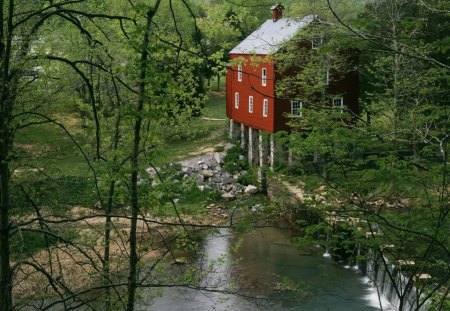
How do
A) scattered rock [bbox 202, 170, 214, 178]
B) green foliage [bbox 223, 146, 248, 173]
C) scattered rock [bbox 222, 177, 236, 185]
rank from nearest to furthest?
scattered rock [bbox 222, 177, 236, 185] < scattered rock [bbox 202, 170, 214, 178] < green foliage [bbox 223, 146, 248, 173]

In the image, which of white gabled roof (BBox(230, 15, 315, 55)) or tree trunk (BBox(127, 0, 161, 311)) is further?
white gabled roof (BBox(230, 15, 315, 55))

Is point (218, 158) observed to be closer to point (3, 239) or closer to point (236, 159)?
point (236, 159)

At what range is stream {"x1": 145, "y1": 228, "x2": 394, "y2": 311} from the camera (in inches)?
611

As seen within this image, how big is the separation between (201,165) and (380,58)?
11.6 m

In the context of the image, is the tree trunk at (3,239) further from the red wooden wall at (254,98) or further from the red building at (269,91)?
the red wooden wall at (254,98)

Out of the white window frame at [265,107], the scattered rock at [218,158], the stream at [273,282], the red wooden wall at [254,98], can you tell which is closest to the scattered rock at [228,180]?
the scattered rock at [218,158]

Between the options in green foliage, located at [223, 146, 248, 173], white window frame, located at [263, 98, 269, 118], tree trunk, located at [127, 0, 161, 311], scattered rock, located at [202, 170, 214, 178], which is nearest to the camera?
tree trunk, located at [127, 0, 161, 311]

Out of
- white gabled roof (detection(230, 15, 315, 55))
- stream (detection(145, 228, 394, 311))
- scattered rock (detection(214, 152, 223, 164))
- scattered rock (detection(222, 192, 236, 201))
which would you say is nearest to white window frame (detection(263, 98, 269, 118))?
white gabled roof (detection(230, 15, 315, 55))

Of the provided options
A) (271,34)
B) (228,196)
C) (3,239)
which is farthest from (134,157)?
(271,34)

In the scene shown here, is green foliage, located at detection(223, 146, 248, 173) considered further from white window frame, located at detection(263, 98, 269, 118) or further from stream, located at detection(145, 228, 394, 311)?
stream, located at detection(145, 228, 394, 311)

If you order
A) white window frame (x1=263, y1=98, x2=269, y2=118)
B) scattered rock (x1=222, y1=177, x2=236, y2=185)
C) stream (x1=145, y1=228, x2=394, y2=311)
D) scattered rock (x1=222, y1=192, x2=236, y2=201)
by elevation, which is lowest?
stream (x1=145, y1=228, x2=394, y2=311)

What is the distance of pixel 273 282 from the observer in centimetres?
1753

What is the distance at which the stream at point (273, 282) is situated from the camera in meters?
15.5

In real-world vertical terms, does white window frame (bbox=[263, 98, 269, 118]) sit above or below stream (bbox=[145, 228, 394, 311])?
above
